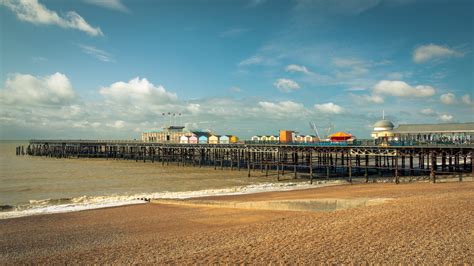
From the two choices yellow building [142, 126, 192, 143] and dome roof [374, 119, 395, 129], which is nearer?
dome roof [374, 119, 395, 129]

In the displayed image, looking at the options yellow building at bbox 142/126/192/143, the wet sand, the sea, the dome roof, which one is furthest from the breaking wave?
yellow building at bbox 142/126/192/143

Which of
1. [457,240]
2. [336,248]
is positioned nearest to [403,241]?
[457,240]

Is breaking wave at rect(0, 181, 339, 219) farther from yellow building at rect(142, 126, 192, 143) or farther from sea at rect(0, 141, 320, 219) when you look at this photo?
yellow building at rect(142, 126, 192, 143)

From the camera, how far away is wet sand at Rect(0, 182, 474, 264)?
30.0 feet

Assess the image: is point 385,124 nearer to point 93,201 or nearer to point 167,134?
point 93,201

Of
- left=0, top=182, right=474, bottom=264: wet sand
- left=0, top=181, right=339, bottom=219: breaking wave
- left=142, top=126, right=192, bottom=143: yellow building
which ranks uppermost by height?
left=142, top=126, right=192, bottom=143: yellow building

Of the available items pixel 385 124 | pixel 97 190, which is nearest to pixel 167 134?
pixel 385 124

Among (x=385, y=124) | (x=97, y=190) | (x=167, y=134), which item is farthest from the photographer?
(x=167, y=134)

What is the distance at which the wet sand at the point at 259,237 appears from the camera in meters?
9.13

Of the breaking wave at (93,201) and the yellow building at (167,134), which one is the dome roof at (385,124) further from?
the yellow building at (167,134)

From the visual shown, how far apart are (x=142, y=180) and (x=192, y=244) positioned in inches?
1039

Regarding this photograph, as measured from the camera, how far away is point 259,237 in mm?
11492

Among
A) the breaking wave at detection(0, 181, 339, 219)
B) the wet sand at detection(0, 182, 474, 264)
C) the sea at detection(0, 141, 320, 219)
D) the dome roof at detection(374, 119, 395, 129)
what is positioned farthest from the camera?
the dome roof at detection(374, 119, 395, 129)

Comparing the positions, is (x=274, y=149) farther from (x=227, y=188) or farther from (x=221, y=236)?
(x=221, y=236)
